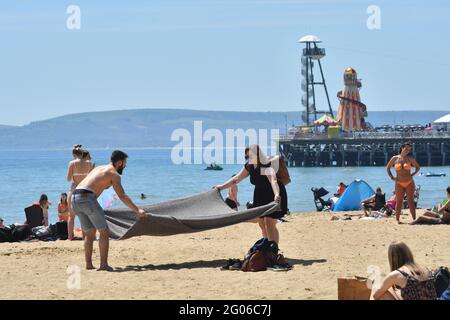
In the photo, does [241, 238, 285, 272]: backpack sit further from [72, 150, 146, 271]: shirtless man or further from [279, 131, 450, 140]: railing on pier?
[279, 131, 450, 140]: railing on pier

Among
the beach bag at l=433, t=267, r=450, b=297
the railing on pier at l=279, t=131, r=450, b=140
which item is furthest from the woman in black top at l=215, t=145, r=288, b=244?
the railing on pier at l=279, t=131, r=450, b=140

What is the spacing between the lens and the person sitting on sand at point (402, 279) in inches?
321

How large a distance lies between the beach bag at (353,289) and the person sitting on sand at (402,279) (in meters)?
0.70

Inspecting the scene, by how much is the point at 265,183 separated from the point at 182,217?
1.26 meters

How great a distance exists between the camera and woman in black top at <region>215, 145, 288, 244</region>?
12.0m

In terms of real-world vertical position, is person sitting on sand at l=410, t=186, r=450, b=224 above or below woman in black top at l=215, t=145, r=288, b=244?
below

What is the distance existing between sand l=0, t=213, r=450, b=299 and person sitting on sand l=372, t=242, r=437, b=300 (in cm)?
143

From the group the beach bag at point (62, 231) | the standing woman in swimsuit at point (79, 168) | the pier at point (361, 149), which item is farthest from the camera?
the pier at point (361, 149)

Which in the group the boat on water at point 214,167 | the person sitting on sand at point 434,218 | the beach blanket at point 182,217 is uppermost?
the beach blanket at point 182,217

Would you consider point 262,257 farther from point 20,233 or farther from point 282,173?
point 20,233

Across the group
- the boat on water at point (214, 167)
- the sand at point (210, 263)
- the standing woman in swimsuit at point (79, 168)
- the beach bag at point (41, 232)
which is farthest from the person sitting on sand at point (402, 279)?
the boat on water at point (214, 167)

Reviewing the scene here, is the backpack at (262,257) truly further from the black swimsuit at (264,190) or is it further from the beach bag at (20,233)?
the beach bag at (20,233)

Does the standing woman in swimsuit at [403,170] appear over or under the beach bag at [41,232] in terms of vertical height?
over
